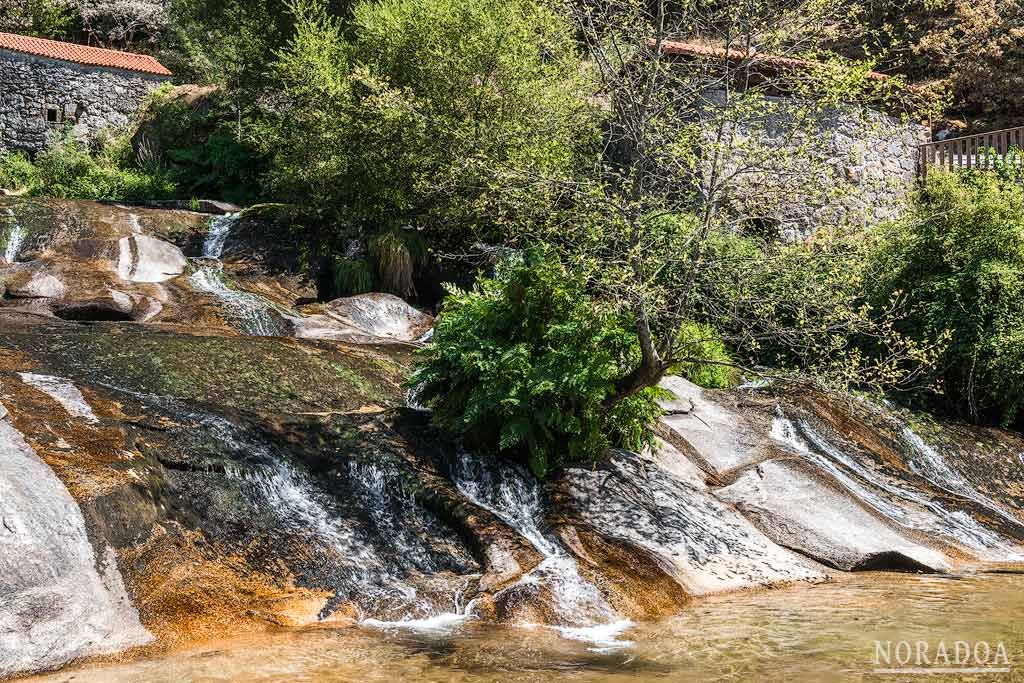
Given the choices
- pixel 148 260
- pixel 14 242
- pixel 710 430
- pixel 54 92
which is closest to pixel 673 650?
pixel 710 430

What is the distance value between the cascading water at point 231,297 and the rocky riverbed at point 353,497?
0.08 m

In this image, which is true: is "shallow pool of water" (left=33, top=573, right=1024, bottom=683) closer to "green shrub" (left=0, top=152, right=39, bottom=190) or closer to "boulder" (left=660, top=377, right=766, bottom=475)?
"boulder" (left=660, top=377, right=766, bottom=475)

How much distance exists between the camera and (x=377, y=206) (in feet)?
62.1

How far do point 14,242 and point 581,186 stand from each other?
38.6ft

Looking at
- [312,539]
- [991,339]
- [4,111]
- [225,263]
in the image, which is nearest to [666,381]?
[991,339]

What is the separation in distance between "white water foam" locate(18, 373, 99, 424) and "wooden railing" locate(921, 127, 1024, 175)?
15027 mm

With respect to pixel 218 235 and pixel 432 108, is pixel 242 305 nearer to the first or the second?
pixel 218 235

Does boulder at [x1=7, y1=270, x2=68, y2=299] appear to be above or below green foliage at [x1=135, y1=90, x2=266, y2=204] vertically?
below

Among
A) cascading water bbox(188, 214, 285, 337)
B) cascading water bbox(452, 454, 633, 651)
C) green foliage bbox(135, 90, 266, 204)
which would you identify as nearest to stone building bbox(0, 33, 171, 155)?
green foliage bbox(135, 90, 266, 204)

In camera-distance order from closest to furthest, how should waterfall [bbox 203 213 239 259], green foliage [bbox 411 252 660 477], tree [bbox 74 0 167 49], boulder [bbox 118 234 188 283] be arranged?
green foliage [bbox 411 252 660 477] → boulder [bbox 118 234 188 283] → waterfall [bbox 203 213 239 259] → tree [bbox 74 0 167 49]

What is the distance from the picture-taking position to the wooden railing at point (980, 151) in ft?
62.1

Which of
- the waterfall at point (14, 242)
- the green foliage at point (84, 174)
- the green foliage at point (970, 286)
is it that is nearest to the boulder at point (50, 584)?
the waterfall at point (14, 242)

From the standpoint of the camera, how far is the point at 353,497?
9406mm

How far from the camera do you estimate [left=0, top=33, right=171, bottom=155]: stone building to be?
2955cm
